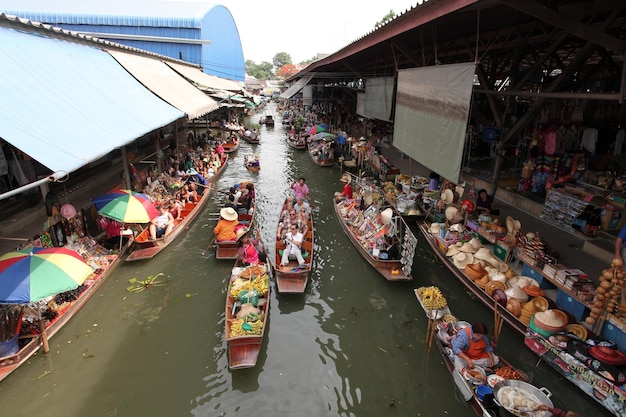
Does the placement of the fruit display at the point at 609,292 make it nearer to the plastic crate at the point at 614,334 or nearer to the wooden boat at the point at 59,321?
the plastic crate at the point at 614,334

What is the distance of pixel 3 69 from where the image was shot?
714 cm

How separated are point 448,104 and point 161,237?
9052mm

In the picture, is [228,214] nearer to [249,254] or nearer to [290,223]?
[290,223]

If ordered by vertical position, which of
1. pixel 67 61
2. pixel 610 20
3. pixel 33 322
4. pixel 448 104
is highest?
pixel 610 20

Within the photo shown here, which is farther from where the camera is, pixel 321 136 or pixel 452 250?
pixel 321 136

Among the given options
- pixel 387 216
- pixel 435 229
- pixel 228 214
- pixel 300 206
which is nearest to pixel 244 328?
pixel 228 214

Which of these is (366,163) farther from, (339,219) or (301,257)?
(301,257)

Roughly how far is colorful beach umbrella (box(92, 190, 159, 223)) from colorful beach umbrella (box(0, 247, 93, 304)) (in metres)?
2.34

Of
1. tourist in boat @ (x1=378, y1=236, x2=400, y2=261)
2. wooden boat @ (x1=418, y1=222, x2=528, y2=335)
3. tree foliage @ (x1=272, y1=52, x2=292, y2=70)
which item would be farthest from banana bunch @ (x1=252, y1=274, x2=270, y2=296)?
tree foliage @ (x1=272, y1=52, x2=292, y2=70)

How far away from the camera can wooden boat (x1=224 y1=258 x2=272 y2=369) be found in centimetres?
686

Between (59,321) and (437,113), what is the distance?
395 inches

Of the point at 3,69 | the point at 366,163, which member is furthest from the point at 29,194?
the point at 366,163

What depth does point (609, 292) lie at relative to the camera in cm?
628

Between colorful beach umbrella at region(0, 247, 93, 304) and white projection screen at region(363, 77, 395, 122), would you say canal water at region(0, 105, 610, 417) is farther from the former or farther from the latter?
white projection screen at region(363, 77, 395, 122)
